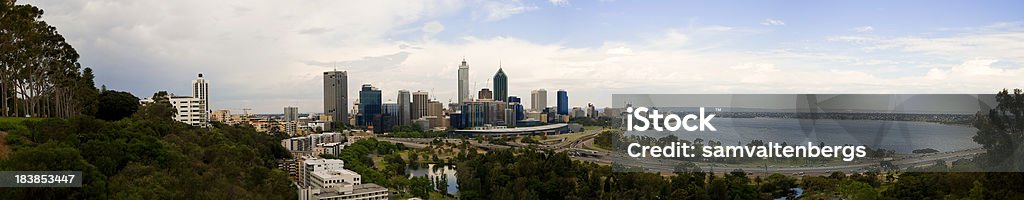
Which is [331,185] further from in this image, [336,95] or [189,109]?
[336,95]

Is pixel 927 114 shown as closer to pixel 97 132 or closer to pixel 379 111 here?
pixel 97 132

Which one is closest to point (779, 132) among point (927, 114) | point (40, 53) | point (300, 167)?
point (927, 114)

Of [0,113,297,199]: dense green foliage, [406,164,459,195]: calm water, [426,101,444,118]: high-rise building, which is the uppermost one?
[426,101,444,118]: high-rise building

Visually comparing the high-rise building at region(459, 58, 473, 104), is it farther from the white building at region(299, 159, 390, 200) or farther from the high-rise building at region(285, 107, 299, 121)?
the white building at region(299, 159, 390, 200)

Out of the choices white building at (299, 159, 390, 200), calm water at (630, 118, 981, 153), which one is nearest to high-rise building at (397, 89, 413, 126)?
white building at (299, 159, 390, 200)

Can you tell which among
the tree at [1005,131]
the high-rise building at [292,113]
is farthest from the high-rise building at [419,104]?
the tree at [1005,131]
